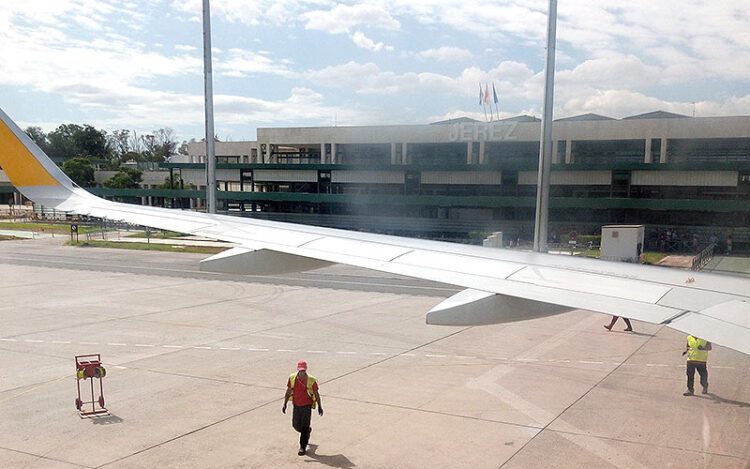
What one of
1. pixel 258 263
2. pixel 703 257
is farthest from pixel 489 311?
pixel 703 257

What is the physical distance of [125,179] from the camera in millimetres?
64688

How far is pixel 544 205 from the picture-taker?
1184cm

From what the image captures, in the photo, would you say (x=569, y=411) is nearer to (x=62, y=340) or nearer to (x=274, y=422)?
(x=274, y=422)

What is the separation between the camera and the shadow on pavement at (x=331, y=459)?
815 centimetres

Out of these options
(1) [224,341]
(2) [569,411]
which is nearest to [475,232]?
(1) [224,341]

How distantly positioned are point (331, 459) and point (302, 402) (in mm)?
880

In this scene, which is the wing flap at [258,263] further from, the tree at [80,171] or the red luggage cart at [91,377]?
the tree at [80,171]

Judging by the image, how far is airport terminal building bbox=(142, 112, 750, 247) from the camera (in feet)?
107

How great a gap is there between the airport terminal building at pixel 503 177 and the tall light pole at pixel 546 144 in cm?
2131

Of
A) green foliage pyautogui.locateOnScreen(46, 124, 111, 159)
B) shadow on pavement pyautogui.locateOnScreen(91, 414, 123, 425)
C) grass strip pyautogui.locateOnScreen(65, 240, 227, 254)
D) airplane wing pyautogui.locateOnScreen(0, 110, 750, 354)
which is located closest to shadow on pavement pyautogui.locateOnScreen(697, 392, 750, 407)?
airplane wing pyautogui.locateOnScreen(0, 110, 750, 354)

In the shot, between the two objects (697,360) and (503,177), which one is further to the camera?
(503,177)

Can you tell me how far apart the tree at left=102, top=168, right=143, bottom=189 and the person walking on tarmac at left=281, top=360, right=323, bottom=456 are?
60.3 meters

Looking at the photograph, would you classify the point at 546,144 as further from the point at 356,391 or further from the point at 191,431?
the point at 191,431

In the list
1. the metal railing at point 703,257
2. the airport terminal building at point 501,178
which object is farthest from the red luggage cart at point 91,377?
the airport terminal building at point 501,178
